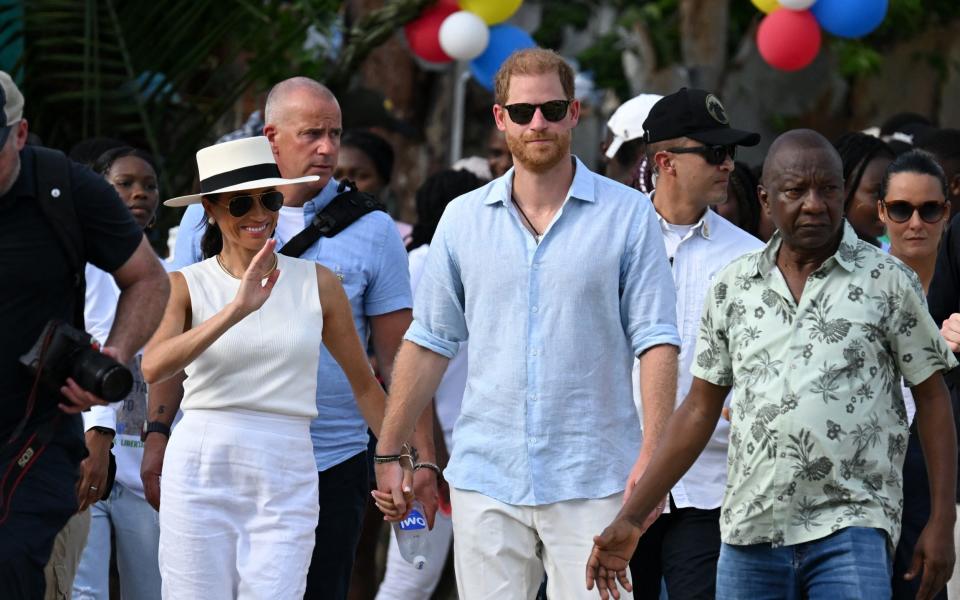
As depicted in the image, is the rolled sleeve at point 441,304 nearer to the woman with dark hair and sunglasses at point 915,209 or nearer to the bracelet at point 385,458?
the bracelet at point 385,458

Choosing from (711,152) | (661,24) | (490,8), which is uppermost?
(661,24)

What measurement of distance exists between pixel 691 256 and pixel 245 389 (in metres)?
1.78

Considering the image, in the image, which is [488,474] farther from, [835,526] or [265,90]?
[265,90]

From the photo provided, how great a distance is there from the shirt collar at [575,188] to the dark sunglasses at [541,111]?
192mm

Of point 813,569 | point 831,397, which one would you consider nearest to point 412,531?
point 813,569

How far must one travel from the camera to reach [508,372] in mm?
5578

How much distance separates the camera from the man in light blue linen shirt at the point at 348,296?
20.6 feet

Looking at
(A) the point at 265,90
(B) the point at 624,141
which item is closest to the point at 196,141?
(A) the point at 265,90

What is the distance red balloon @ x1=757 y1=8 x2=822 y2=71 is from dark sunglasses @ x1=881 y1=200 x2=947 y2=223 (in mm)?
4859

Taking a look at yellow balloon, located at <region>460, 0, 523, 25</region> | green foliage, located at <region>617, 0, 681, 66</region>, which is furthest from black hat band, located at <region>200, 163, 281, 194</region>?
green foliage, located at <region>617, 0, 681, 66</region>

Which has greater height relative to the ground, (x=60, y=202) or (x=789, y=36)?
Answer: (x=789, y=36)

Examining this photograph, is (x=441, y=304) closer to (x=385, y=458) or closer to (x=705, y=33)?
(x=385, y=458)

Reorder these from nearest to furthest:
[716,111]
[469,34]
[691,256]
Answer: [691,256] → [716,111] → [469,34]

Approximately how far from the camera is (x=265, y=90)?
444 inches
